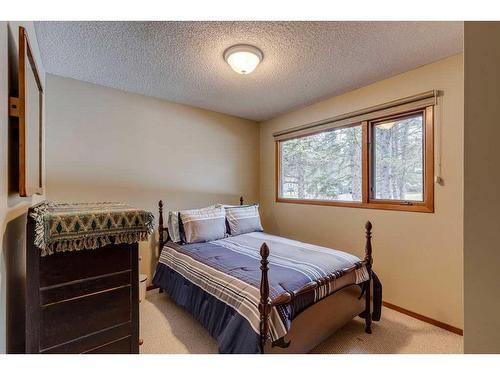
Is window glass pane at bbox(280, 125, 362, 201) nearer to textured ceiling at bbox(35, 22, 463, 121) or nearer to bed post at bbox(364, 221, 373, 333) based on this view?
textured ceiling at bbox(35, 22, 463, 121)

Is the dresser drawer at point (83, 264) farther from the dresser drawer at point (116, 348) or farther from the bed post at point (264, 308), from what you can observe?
the bed post at point (264, 308)

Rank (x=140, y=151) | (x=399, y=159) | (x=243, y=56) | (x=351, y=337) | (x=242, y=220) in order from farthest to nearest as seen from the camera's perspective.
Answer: (x=242, y=220) < (x=140, y=151) < (x=399, y=159) < (x=351, y=337) < (x=243, y=56)

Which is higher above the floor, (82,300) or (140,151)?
(140,151)

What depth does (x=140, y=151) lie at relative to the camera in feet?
9.18

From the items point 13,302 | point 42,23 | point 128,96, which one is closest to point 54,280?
point 13,302

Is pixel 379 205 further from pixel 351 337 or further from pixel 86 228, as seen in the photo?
pixel 86 228

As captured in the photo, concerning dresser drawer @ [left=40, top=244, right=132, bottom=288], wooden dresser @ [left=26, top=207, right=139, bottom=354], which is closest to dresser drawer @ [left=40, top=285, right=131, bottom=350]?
wooden dresser @ [left=26, top=207, right=139, bottom=354]

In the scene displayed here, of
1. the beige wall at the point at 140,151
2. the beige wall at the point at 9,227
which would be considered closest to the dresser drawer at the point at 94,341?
the beige wall at the point at 9,227

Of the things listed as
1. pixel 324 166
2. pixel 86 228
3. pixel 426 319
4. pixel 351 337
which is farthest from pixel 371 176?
pixel 86 228

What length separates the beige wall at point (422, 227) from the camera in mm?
2008

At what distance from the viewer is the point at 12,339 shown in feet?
3.62

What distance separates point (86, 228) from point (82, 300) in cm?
34

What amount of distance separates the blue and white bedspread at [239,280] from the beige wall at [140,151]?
0.80 metres
